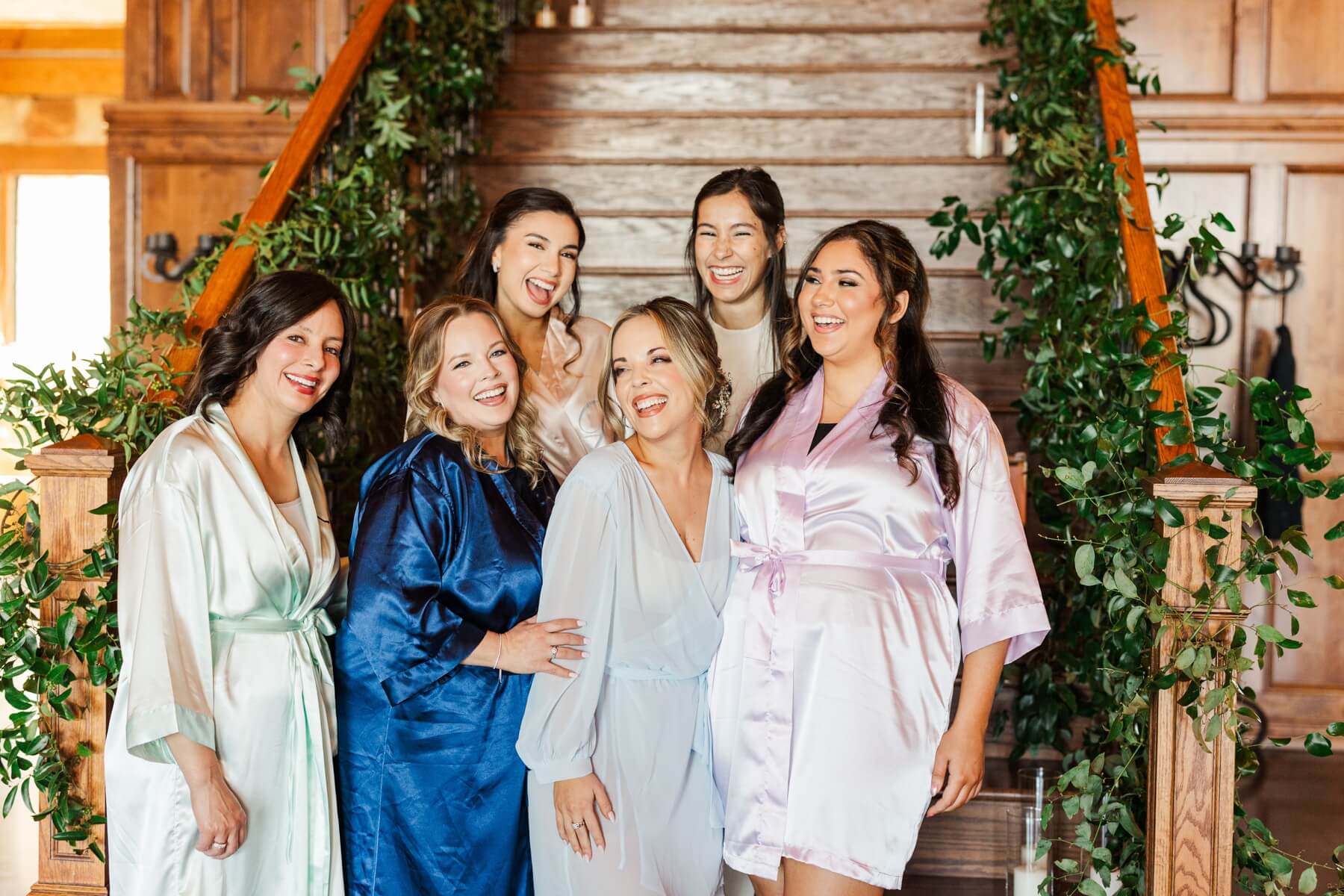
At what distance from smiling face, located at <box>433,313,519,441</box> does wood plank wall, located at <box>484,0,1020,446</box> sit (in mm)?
1940

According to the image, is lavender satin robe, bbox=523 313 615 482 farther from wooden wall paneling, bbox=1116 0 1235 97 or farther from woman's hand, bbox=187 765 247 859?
wooden wall paneling, bbox=1116 0 1235 97

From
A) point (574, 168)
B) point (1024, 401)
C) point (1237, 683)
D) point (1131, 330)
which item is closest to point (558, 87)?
point (574, 168)

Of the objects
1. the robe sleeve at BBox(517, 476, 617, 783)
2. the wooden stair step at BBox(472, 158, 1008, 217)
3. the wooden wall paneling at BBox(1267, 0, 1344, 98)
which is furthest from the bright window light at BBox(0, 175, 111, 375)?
the wooden wall paneling at BBox(1267, 0, 1344, 98)

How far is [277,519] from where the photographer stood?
200 centimetres

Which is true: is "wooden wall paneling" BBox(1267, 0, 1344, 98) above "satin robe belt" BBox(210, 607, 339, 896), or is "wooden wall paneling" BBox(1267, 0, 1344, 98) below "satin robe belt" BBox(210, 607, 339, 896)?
above

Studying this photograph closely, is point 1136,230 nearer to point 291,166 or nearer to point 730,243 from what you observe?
point 730,243

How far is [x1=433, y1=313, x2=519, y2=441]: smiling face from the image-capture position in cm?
211

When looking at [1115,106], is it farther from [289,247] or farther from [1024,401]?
[289,247]

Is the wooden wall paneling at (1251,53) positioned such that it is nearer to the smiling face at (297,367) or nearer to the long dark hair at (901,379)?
the long dark hair at (901,379)

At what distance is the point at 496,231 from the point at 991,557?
1376 millimetres

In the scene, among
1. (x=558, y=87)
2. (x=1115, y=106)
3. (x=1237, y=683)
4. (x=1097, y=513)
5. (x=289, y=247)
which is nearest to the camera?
(x=1237, y=683)

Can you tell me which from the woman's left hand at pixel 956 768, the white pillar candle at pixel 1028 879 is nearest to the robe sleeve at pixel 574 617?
the woman's left hand at pixel 956 768

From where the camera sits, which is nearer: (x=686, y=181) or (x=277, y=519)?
(x=277, y=519)

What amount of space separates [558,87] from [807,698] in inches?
130
